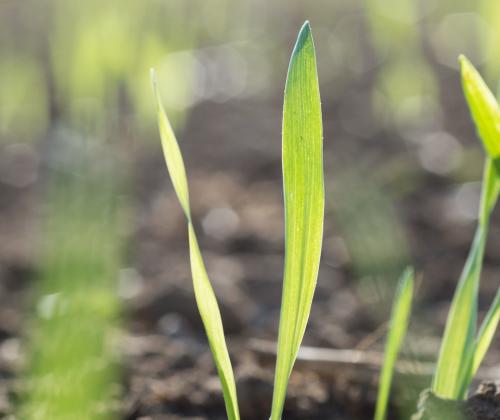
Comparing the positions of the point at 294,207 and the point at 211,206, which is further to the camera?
the point at 211,206

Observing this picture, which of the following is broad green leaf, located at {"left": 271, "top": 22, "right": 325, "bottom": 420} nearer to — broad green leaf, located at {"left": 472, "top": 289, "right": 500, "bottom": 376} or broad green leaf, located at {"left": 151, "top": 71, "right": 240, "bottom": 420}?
broad green leaf, located at {"left": 151, "top": 71, "right": 240, "bottom": 420}

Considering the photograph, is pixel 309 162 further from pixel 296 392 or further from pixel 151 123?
pixel 151 123

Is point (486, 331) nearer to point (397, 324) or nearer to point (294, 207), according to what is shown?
point (397, 324)

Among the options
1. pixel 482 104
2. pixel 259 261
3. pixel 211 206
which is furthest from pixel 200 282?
pixel 211 206

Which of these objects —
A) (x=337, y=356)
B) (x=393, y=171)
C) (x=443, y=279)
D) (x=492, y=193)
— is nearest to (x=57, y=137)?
(x=393, y=171)

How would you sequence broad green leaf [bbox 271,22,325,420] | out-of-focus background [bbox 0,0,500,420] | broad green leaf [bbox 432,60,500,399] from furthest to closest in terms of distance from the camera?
out-of-focus background [bbox 0,0,500,420]
broad green leaf [bbox 432,60,500,399]
broad green leaf [bbox 271,22,325,420]

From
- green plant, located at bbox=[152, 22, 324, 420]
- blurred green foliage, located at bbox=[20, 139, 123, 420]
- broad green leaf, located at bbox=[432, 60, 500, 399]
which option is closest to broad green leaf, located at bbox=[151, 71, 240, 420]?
green plant, located at bbox=[152, 22, 324, 420]

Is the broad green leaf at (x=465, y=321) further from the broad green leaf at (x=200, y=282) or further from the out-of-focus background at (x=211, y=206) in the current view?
the broad green leaf at (x=200, y=282)
